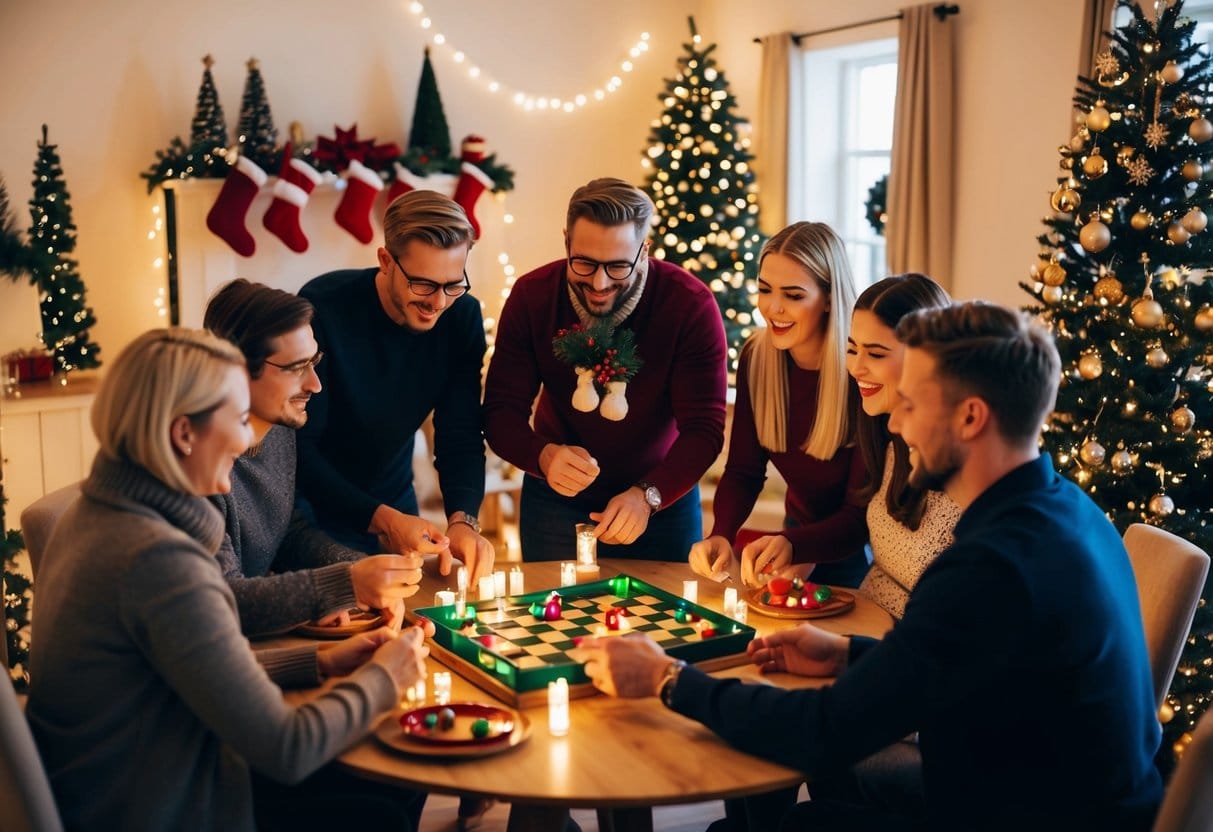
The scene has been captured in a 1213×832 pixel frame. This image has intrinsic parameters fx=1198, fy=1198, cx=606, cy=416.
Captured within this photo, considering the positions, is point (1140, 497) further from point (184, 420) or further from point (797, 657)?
point (184, 420)

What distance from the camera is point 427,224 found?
2.83m

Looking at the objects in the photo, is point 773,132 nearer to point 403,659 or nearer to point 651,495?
point 651,495

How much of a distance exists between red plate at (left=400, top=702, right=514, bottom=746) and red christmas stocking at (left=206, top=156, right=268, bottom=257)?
177 inches

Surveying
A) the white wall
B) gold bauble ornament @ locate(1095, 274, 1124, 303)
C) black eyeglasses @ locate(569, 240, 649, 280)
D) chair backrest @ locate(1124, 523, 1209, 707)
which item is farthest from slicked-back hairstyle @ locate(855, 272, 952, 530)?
the white wall

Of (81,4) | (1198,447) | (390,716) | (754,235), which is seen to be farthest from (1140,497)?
(81,4)

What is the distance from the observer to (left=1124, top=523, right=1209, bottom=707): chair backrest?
2.43m

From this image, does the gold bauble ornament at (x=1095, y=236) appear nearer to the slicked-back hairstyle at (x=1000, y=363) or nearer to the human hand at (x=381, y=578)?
the slicked-back hairstyle at (x=1000, y=363)

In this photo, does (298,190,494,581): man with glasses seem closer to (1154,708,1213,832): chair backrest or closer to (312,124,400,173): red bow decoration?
(1154,708,1213,832): chair backrest

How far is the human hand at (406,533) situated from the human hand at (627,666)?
2.46ft

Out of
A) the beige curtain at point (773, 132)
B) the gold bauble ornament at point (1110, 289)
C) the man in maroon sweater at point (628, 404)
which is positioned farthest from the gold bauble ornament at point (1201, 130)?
the beige curtain at point (773, 132)

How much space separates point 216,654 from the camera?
68.2 inches

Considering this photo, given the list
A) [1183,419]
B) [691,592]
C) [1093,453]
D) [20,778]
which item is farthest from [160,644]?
[1183,419]

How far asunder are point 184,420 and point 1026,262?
186 inches

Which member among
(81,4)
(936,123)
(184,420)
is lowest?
(184,420)
